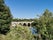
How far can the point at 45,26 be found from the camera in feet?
108

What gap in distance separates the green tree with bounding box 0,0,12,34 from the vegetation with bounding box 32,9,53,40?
8.40m

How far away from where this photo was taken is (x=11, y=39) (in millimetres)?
19984

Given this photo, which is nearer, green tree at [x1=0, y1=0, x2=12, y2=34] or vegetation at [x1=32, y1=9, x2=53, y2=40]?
vegetation at [x1=32, y1=9, x2=53, y2=40]

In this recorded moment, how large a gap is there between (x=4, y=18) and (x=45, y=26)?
13.1 m

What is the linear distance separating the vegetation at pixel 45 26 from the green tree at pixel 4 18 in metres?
8.40

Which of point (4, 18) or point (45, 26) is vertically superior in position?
point (4, 18)

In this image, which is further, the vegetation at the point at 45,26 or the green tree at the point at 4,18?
the green tree at the point at 4,18

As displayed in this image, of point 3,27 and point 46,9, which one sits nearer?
point 46,9

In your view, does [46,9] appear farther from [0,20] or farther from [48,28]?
[0,20]

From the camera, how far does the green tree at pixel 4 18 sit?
136 feet

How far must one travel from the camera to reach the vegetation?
3207 cm

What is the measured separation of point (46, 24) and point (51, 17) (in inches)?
61.4

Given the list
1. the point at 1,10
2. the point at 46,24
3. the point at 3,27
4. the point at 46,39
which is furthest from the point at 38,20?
the point at 1,10

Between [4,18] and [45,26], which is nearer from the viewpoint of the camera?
[45,26]
